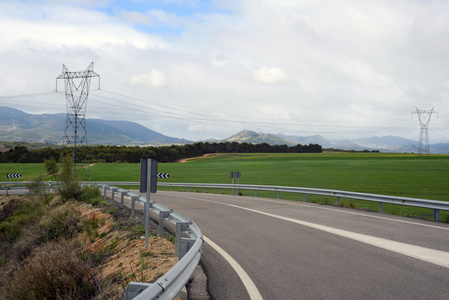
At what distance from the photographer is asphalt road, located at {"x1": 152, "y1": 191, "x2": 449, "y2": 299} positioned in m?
5.52

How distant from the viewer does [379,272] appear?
636cm

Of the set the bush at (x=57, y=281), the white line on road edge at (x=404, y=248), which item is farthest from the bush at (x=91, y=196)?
the bush at (x=57, y=281)

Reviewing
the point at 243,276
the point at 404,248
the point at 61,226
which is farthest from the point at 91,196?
the point at 404,248

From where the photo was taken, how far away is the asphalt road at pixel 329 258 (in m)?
5.52

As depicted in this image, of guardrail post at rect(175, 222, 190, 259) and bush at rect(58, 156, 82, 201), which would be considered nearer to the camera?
guardrail post at rect(175, 222, 190, 259)

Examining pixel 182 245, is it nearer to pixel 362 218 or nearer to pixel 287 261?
pixel 287 261

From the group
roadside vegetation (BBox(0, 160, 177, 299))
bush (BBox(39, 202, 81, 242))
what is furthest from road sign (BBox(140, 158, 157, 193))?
bush (BBox(39, 202, 81, 242))

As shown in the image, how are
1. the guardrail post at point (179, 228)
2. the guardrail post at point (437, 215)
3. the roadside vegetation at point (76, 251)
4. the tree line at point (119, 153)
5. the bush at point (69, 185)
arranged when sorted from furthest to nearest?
1. the tree line at point (119, 153)
2. the bush at point (69, 185)
3. the guardrail post at point (437, 215)
4. the guardrail post at point (179, 228)
5. the roadside vegetation at point (76, 251)

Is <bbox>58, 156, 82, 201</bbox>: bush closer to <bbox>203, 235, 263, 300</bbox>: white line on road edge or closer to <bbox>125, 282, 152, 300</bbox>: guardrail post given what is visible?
<bbox>203, 235, 263, 300</bbox>: white line on road edge

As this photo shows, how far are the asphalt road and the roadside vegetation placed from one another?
1396 millimetres

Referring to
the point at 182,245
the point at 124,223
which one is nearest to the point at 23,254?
the point at 124,223

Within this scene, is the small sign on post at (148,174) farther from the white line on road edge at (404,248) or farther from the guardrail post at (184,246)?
the white line on road edge at (404,248)

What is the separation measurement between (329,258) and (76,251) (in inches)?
232

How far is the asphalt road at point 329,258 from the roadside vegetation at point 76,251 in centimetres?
140
